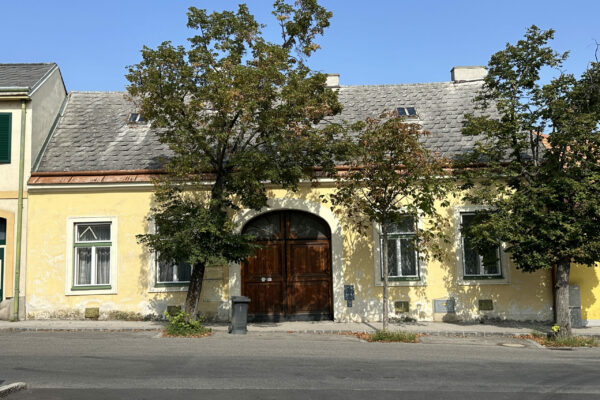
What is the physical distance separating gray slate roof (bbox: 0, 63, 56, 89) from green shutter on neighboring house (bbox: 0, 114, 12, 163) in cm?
91

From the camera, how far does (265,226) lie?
52.2 feet

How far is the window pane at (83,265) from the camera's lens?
1530 cm

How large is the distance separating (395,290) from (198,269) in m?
5.37

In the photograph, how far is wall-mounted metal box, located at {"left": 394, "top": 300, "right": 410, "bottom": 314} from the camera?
49.3 feet

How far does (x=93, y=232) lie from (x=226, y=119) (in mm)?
5629

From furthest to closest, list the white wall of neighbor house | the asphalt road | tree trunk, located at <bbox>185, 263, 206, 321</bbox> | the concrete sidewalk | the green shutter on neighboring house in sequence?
the white wall of neighbor house < the green shutter on neighboring house < the concrete sidewalk < tree trunk, located at <bbox>185, 263, 206, 321</bbox> < the asphalt road

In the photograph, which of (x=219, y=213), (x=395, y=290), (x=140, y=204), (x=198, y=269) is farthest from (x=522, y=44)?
(x=140, y=204)

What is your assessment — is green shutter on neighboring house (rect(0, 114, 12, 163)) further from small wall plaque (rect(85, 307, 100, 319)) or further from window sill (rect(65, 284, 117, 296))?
small wall plaque (rect(85, 307, 100, 319))

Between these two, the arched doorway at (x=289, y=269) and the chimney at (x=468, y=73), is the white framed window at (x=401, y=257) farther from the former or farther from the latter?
the chimney at (x=468, y=73)

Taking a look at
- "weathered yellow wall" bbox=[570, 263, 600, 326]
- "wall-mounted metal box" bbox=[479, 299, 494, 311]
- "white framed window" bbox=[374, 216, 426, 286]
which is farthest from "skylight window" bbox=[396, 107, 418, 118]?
"weathered yellow wall" bbox=[570, 263, 600, 326]

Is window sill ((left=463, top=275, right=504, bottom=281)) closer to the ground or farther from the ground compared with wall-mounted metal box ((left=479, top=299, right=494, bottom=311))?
farther from the ground

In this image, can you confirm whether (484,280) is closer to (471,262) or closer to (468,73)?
(471,262)

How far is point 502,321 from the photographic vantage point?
14.9m

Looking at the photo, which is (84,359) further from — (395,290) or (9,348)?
(395,290)
